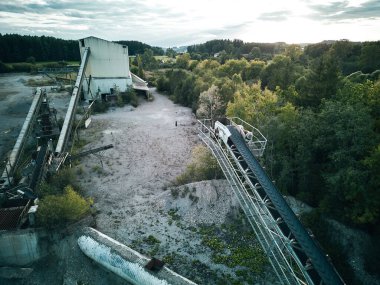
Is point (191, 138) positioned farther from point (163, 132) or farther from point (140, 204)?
point (140, 204)

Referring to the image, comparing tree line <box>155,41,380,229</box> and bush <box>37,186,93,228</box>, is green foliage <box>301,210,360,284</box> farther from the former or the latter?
bush <box>37,186,93,228</box>

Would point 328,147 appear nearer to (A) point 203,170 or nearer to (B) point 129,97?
(A) point 203,170

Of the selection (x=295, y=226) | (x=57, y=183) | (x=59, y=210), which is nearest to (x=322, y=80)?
(x=295, y=226)

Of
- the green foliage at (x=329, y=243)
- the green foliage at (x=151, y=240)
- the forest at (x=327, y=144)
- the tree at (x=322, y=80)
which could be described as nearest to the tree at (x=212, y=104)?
the forest at (x=327, y=144)

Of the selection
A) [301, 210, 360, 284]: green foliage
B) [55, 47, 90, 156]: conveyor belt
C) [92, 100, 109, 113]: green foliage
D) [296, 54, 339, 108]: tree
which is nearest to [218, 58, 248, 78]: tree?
[92, 100, 109, 113]: green foliage

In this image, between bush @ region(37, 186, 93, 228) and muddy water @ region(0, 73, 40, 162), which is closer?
bush @ region(37, 186, 93, 228)

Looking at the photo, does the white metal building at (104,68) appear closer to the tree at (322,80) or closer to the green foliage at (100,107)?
the green foliage at (100,107)
